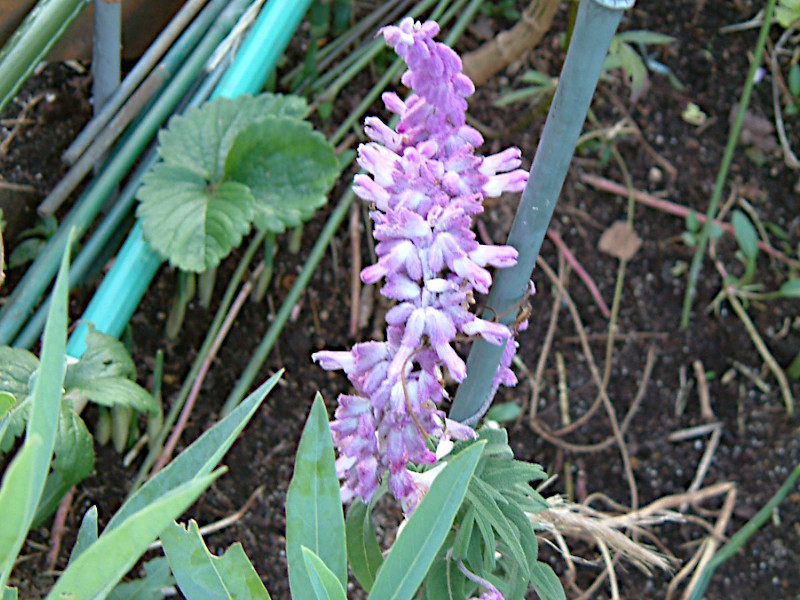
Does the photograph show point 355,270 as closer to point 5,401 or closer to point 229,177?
point 229,177

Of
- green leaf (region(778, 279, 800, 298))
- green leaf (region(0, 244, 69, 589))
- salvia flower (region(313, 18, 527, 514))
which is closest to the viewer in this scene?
green leaf (region(0, 244, 69, 589))

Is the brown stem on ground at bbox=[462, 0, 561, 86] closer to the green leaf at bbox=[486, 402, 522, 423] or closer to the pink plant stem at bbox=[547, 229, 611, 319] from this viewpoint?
the pink plant stem at bbox=[547, 229, 611, 319]

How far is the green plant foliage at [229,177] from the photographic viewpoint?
116 centimetres

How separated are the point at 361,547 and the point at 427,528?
23cm

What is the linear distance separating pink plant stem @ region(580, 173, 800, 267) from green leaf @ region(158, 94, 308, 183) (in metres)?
0.66

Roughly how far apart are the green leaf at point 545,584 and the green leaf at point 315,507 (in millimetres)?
183

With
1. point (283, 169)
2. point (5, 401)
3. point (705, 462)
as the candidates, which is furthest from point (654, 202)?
point (5, 401)

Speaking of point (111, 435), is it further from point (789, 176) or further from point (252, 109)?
point (789, 176)

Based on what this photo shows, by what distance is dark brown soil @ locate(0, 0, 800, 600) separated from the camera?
1.32 m

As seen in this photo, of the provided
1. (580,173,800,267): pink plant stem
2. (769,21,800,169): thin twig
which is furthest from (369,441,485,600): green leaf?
(769,21,800,169): thin twig

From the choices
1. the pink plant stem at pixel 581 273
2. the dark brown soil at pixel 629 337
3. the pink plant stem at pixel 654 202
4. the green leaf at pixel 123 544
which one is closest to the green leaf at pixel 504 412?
the dark brown soil at pixel 629 337

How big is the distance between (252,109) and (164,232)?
0.79ft

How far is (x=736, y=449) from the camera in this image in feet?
4.88

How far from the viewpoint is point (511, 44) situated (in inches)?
60.4
